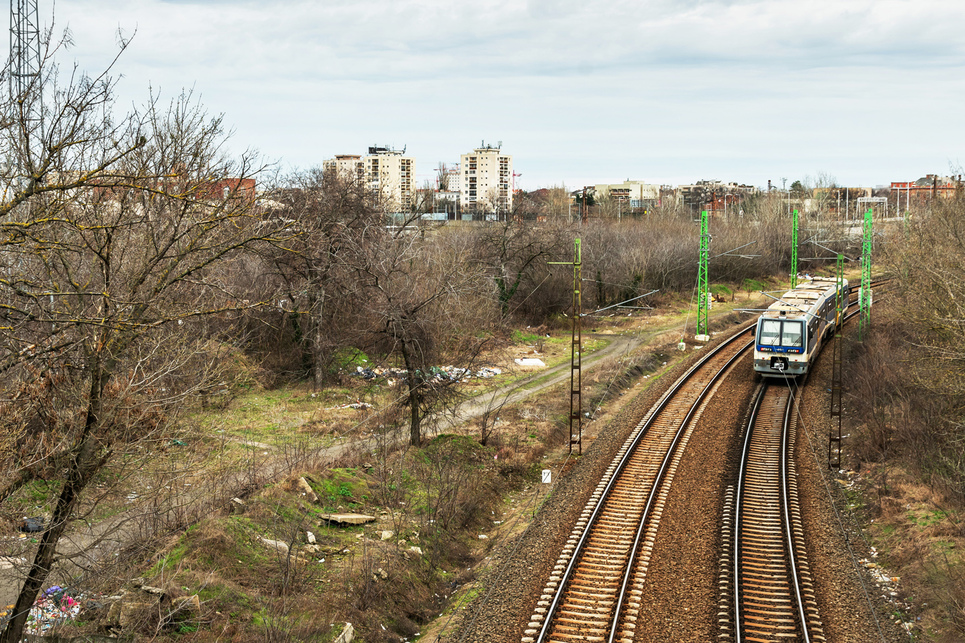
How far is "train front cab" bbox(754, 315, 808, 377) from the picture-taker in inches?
1148

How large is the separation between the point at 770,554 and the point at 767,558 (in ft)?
0.67

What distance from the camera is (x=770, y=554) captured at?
14977mm

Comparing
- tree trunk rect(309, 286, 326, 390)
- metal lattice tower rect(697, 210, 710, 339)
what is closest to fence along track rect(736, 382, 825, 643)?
tree trunk rect(309, 286, 326, 390)

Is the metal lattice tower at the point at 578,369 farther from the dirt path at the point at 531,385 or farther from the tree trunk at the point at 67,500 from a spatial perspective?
the tree trunk at the point at 67,500

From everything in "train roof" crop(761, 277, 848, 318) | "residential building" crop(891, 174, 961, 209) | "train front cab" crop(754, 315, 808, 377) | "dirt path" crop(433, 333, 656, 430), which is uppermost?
"residential building" crop(891, 174, 961, 209)

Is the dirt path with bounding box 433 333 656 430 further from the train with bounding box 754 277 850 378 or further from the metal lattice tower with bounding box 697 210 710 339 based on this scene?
the train with bounding box 754 277 850 378

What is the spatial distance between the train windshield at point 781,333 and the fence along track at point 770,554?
647 centimetres

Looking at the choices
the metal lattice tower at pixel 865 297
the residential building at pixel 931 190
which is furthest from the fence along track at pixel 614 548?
the residential building at pixel 931 190

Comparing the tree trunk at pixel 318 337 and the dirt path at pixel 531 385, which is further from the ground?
the tree trunk at pixel 318 337

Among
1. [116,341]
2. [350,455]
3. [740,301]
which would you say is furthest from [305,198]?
[740,301]

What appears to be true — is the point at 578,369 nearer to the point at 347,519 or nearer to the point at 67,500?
the point at 347,519

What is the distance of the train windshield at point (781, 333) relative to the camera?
2927 centimetres

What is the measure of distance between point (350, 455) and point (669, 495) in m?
8.58

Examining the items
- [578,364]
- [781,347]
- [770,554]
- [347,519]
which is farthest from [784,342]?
[347,519]
